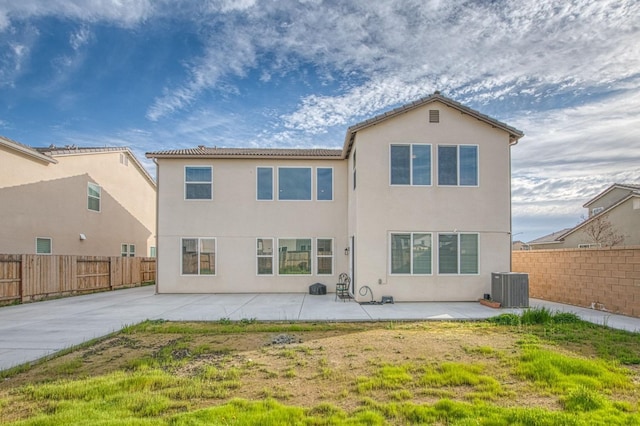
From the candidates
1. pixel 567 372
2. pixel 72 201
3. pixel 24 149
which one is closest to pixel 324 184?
pixel 567 372

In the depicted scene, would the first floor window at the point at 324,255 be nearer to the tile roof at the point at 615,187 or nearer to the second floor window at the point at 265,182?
the second floor window at the point at 265,182

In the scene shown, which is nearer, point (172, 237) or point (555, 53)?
point (555, 53)

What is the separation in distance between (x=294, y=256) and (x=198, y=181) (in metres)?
5.02

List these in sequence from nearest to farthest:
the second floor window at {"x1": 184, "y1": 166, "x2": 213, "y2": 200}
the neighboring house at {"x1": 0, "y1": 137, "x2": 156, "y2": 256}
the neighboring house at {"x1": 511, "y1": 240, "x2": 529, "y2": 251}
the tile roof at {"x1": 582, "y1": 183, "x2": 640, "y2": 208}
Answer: the neighboring house at {"x1": 0, "y1": 137, "x2": 156, "y2": 256}, the second floor window at {"x1": 184, "y1": 166, "x2": 213, "y2": 200}, the tile roof at {"x1": 582, "y1": 183, "x2": 640, "y2": 208}, the neighboring house at {"x1": 511, "y1": 240, "x2": 529, "y2": 251}

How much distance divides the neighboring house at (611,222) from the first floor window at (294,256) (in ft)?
53.1

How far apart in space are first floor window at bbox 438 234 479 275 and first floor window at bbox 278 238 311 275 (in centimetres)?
523

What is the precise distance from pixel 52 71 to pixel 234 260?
1161cm

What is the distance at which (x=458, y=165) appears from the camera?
1188 centimetres

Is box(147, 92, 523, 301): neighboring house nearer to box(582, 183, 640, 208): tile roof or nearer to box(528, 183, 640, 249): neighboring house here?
box(528, 183, 640, 249): neighboring house

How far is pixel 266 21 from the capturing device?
37.9ft

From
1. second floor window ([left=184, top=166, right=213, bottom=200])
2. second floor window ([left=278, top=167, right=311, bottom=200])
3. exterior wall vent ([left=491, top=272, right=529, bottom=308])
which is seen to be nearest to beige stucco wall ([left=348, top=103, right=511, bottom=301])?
exterior wall vent ([left=491, top=272, right=529, bottom=308])

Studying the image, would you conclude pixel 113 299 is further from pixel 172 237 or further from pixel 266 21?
pixel 266 21

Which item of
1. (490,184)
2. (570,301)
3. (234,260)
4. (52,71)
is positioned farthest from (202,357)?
(52,71)

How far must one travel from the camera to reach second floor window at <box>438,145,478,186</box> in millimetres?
11844
